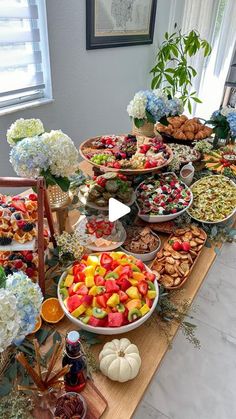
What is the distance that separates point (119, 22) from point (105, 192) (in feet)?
5.73

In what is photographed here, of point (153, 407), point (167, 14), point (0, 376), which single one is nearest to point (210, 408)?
point (153, 407)

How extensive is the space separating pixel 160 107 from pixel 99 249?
0.98 meters

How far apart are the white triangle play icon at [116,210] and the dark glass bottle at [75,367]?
44 centimetres

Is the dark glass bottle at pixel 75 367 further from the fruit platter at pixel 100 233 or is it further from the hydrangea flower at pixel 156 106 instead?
the hydrangea flower at pixel 156 106

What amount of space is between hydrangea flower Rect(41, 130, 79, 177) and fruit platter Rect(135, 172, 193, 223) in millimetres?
351

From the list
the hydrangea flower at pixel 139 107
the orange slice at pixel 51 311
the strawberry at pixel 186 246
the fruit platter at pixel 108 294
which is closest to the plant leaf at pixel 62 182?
the fruit platter at pixel 108 294

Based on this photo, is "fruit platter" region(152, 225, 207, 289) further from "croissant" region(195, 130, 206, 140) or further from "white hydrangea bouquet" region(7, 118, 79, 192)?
"croissant" region(195, 130, 206, 140)

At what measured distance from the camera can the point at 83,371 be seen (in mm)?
654

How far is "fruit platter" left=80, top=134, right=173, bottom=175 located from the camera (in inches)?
49.2

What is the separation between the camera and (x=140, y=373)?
71cm

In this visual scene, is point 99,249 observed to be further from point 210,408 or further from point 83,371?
point 210,408

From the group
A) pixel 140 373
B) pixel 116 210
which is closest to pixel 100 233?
pixel 116 210

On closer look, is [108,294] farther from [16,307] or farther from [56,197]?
[56,197]

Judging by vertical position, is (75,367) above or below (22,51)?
below
